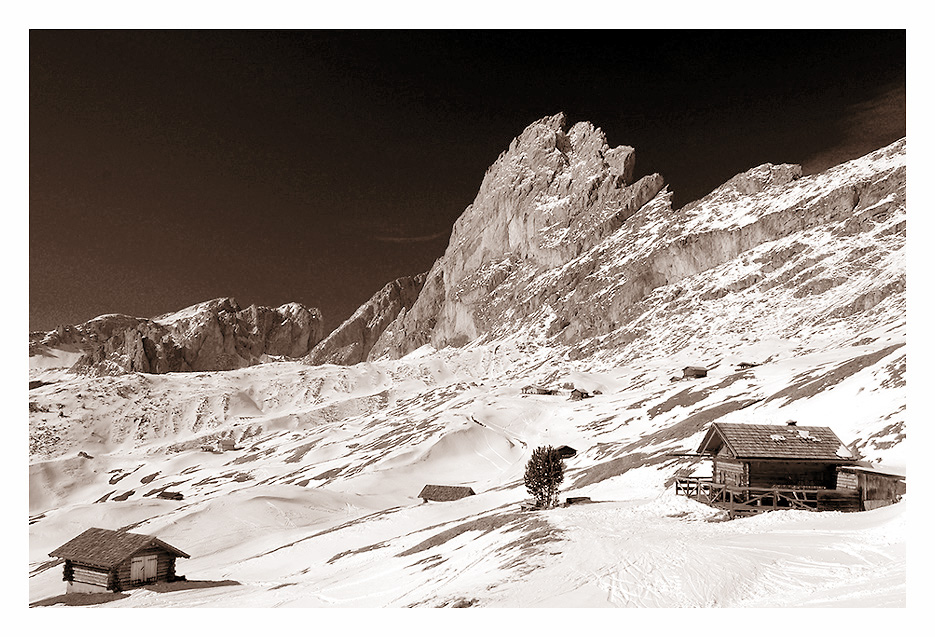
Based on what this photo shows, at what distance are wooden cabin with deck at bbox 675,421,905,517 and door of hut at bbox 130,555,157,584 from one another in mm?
20929

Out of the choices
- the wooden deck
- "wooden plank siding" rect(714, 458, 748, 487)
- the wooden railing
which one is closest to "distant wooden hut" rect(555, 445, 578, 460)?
"wooden plank siding" rect(714, 458, 748, 487)

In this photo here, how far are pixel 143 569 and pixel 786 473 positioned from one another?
23793mm

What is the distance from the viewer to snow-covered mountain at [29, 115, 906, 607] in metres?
18.0

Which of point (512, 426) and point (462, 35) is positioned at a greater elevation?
point (462, 35)

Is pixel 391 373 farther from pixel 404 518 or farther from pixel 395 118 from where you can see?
pixel 395 118

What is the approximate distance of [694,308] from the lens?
15538cm

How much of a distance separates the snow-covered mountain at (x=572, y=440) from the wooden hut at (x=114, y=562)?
170 cm

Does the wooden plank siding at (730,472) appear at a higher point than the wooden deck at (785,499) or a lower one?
higher

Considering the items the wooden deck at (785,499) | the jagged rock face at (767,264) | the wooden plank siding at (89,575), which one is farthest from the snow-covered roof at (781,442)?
the jagged rock face at (767,264)

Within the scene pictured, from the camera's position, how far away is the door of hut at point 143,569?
25.9 meters

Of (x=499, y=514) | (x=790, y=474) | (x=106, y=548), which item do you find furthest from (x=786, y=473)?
(x=106, y=548)

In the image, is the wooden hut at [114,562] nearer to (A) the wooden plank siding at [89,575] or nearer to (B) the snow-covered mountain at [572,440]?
(A) the wooden plank siding at [89,575]
